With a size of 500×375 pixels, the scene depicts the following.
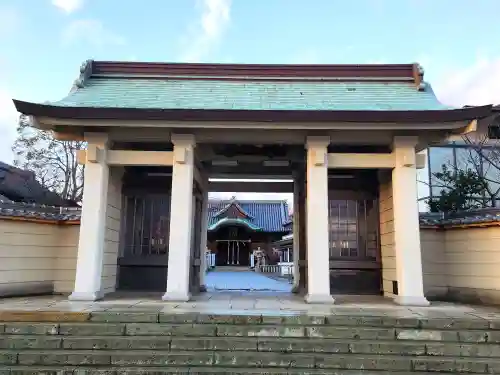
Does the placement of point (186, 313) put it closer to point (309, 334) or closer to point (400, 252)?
point (309, 334)

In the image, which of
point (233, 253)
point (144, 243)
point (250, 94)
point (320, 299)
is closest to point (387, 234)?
point (320, 299)

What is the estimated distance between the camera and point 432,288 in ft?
27.7

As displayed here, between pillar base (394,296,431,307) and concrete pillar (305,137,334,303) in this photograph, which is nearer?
pillar base (394,296,431,307)

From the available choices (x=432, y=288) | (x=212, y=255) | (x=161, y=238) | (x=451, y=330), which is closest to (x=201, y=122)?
(x=161, y=238)

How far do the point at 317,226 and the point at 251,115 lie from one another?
7.45ft

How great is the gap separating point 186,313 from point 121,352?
3.13ft

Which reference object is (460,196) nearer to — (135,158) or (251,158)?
(251,158)

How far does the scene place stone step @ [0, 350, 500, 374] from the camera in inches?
168

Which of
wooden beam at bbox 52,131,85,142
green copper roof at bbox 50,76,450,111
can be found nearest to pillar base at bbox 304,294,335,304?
green copper roof at bbox 50,76,450,111

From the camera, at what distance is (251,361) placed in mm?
4332

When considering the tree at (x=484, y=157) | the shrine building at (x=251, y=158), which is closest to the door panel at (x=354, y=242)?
the shrine building at (x=251, y=158)

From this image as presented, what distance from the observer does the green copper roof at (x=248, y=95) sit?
7465 millimetres

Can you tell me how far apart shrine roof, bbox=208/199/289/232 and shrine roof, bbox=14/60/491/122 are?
23536 millimetres

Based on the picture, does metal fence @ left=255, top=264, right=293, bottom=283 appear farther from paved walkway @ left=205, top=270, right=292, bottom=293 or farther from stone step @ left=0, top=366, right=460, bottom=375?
stone step @ left=0, top=366, right=460, bottom=375
